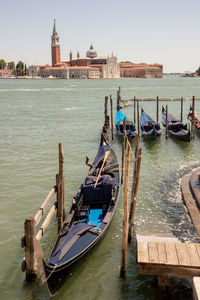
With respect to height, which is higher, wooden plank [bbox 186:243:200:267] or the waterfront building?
the waterfront building

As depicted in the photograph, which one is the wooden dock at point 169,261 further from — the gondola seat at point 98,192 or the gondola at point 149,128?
the gondola at point 149,128

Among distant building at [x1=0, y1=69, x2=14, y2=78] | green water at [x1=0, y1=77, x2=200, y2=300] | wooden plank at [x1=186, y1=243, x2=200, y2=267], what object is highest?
distant building at [x1=0, y1=69, x2=14, y2=78]

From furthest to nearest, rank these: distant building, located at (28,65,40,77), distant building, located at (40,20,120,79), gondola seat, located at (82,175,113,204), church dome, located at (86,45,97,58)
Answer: distant building, located at (28,65,40,77), church dome, located at (86,45,97,58), distant building, located at (40,20,120,79), gondola seat, located at (82,175,113,204)

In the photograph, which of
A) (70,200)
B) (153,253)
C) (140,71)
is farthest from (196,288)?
(140,71)

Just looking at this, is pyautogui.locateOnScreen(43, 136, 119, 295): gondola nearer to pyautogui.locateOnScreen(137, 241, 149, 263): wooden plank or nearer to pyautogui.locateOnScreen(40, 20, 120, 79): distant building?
pyautogui.locateOnScreen(137, 241, 149, 263): wooden plank

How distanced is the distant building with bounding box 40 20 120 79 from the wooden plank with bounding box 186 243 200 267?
369ft

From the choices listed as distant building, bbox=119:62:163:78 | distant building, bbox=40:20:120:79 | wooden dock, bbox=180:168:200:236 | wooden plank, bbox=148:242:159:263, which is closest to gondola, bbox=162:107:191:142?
wooden dock, bbox=180:168:200:236

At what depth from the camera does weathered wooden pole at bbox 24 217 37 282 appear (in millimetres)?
4484

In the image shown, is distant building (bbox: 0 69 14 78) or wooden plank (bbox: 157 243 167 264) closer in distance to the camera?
wooden plank (bbox: 157 243 167 264)

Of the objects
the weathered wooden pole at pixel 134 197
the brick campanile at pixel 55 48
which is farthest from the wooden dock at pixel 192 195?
the brick campanile at pixel 55 48

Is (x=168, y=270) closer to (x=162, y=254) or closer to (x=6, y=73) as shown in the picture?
(x=162, y=254)

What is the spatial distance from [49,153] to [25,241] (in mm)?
8721

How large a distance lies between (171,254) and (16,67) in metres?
131

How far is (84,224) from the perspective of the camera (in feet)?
18.7
